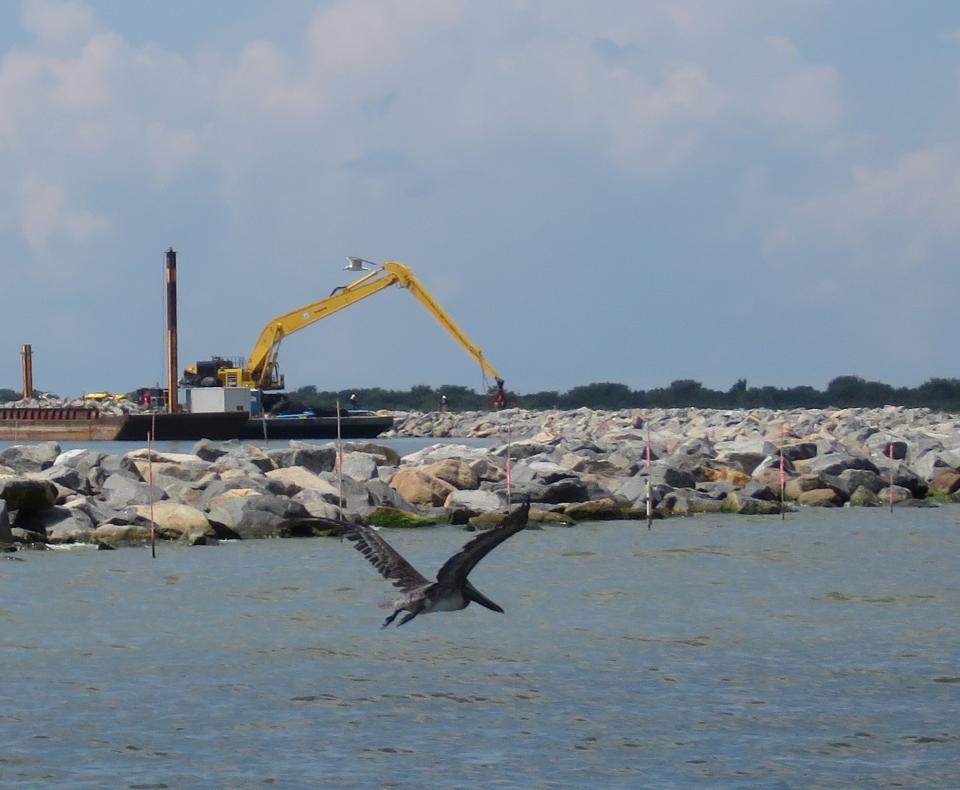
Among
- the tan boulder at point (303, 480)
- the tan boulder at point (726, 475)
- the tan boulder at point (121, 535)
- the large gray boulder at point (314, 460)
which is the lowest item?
the tan boulder at point (121, 535)

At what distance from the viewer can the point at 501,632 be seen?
675 inches

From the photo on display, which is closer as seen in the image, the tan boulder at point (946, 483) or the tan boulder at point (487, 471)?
the tan boulder at point (487, 471)

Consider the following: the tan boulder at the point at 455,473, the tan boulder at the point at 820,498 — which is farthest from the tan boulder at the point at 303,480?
the tan boulder at the point at 820,498

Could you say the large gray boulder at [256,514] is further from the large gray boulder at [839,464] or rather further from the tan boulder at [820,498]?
the large gray boulder at [839,464]

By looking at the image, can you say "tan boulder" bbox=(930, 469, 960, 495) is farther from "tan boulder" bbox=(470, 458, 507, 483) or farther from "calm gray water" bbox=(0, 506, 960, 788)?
"calm gray water" bbox=(0, 506, 960, 788)

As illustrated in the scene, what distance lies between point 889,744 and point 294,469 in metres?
18.4

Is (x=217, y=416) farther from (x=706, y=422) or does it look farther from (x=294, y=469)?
(x=294, y=469)

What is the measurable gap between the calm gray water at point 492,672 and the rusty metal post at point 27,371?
263 feet

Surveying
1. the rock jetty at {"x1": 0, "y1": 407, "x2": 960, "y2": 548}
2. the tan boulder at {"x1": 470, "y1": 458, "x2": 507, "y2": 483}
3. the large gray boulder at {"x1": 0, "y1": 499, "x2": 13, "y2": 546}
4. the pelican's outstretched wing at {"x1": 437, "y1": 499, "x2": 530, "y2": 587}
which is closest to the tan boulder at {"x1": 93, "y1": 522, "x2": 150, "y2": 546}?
the rock jetty at {"x1": 0, "y1": 407, "x2": 960, "y2": 548}

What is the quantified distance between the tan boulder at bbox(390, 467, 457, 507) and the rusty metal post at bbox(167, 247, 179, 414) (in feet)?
151

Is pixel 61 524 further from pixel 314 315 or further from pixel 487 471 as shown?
pixel 314 315

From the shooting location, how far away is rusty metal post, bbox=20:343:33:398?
10075 cm

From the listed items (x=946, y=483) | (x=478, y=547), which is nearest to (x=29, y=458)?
(x=946, y=483)

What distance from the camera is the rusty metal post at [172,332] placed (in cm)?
7438
